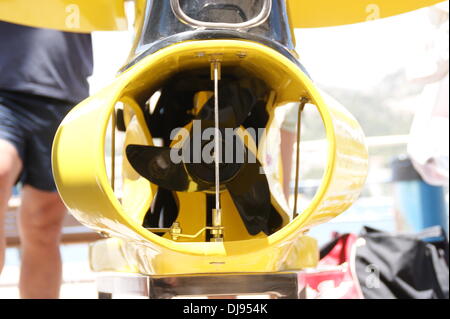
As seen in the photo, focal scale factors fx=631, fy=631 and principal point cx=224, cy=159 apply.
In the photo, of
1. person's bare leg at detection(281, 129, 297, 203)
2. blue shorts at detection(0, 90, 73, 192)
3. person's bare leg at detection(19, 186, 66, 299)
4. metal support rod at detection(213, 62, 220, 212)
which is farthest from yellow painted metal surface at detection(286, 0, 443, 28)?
person's bare leg at detection(19, 186, 66, 299)

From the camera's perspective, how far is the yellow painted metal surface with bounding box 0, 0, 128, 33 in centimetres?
127

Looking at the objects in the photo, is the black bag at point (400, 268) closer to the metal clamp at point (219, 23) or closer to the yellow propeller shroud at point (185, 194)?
the yellow propeller shroud at point (185, 194)

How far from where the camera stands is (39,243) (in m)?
1.67

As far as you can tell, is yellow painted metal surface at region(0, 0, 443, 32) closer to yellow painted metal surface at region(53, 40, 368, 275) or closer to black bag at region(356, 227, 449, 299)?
A: yellow painted metal surface at region(53, 40, 368, 275)

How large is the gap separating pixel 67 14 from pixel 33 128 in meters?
0.38

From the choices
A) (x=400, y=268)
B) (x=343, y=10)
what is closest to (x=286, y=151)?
(x=400, y=268)

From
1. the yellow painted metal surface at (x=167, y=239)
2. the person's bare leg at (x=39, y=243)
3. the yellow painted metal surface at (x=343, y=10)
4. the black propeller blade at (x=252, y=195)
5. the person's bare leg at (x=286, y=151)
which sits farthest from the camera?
the person's bare leg at (x=286, y=151)

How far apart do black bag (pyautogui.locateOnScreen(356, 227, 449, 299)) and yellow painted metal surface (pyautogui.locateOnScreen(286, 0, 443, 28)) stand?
0.83 m

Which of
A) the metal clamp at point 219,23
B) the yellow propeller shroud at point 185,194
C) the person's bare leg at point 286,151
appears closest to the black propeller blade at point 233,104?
the yellow propeller shroud at point 185,194

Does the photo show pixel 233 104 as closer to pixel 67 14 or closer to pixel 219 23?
pixel 219 23

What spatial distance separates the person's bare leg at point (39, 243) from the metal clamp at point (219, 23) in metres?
0.84

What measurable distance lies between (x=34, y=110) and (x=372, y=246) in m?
1.07

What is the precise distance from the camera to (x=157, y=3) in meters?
1.01

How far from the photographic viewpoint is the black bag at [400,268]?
6.05 ft
